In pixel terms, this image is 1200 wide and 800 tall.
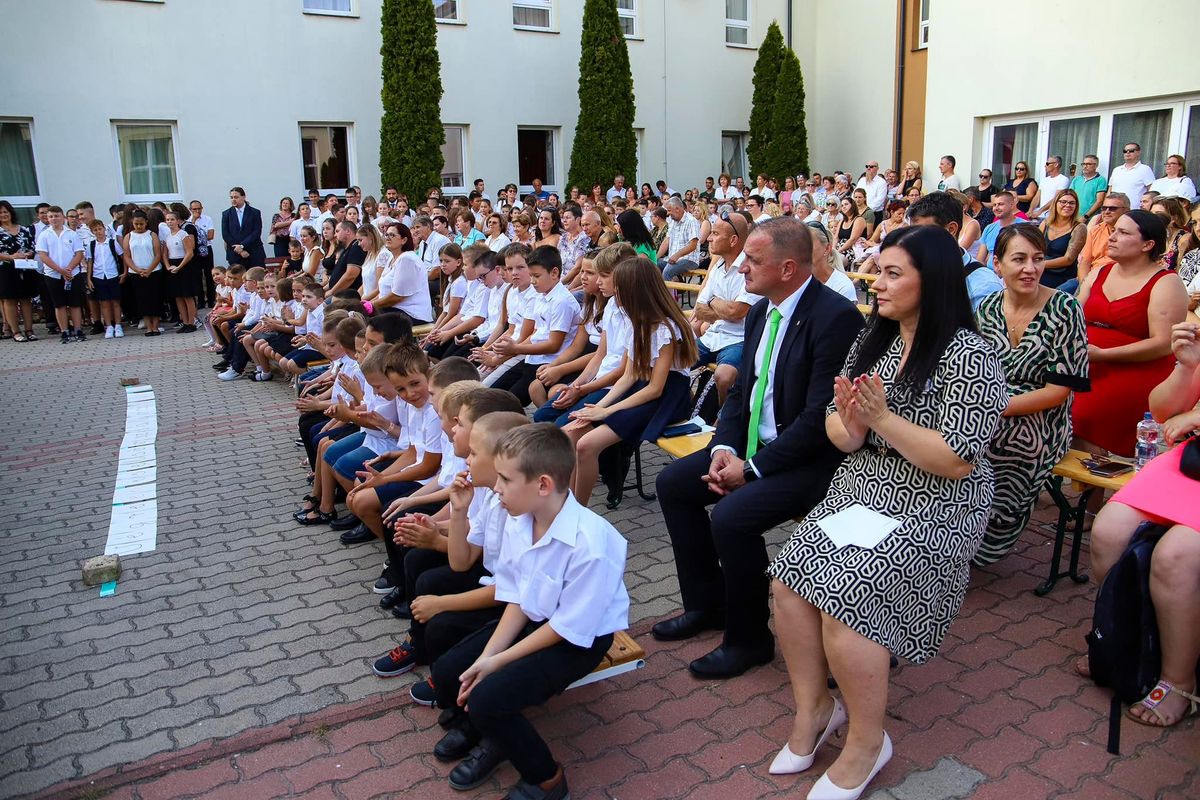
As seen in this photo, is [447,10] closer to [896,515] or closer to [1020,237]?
[1020,237]

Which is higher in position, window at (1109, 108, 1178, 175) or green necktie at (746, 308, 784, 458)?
window at (1109, 108, 1178, 175)

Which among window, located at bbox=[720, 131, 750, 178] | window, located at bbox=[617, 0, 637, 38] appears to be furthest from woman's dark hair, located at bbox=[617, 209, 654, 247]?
window, located at bbox=[720, 131, 750, 178]

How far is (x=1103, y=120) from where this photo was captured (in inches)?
552

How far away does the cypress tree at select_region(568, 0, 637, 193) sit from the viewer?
1906 cm

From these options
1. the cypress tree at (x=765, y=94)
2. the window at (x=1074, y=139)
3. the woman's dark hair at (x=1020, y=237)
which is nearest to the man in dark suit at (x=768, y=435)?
the woman's dark hair at (x=1020, y=237)

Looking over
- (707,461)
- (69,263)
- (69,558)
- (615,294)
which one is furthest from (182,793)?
(69,263)

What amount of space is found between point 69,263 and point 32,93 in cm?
433

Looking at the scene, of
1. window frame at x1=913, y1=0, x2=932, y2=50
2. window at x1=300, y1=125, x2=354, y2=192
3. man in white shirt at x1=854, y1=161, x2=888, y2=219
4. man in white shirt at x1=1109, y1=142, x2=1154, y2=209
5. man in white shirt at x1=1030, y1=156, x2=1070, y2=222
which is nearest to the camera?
man in white shirt at x1=1109, y1=142, x2=1154, y2=209

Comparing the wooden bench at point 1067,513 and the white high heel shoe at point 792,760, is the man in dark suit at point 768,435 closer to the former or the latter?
the white high heel shoe at point 792,760

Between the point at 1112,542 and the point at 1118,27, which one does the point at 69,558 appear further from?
the point at 1118,27

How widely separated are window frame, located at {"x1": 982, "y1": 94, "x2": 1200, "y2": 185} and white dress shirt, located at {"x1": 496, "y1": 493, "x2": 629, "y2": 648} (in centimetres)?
1363

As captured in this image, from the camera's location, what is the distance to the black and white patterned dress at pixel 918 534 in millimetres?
2613

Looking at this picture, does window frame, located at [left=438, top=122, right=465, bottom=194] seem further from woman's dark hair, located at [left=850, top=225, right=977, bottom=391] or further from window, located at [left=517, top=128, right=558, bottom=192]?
woman's dark hair, located at [left=850, top=225, right=977, bottom=391]

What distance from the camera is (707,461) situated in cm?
373
